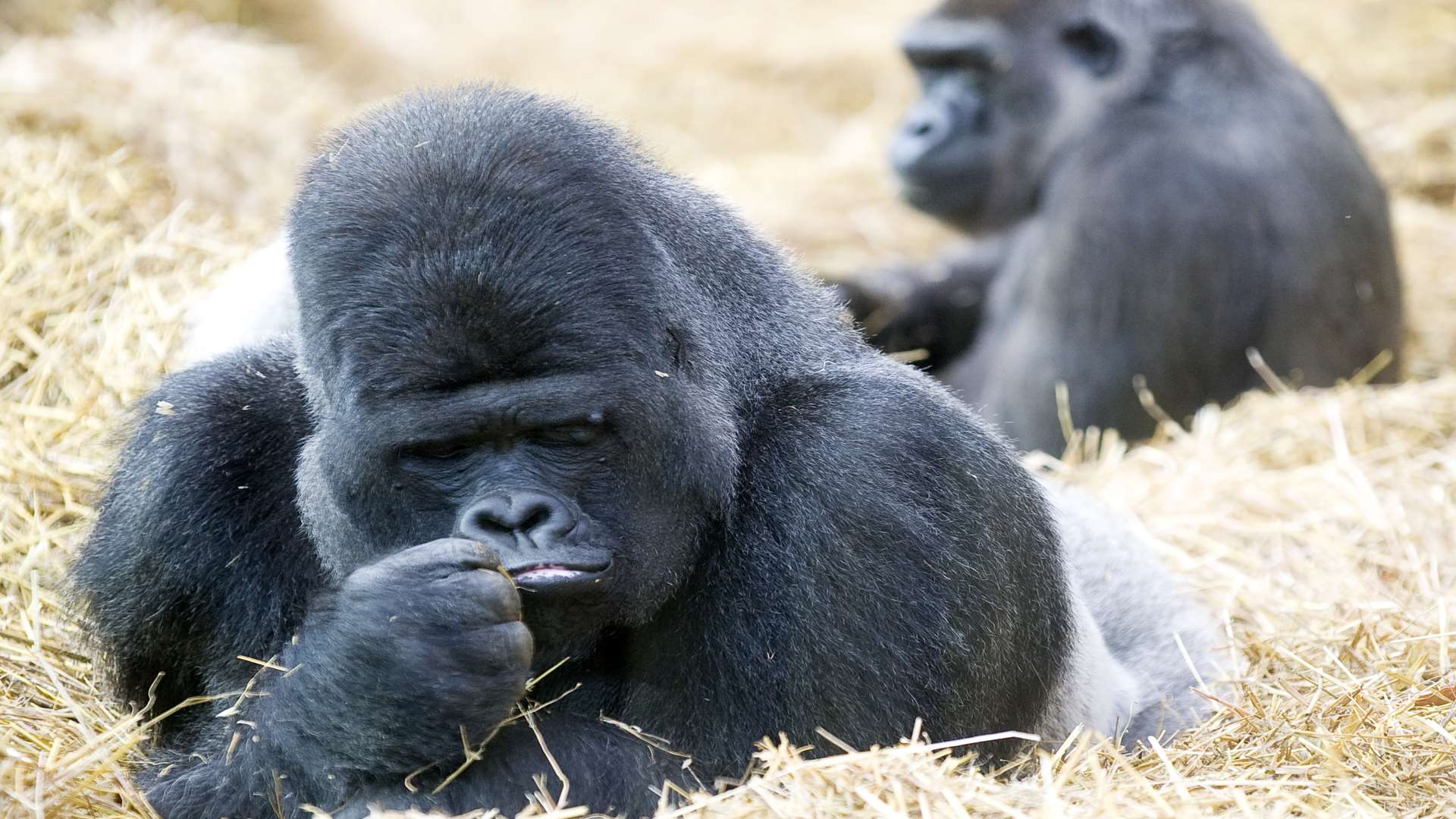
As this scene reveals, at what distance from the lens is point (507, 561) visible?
251 cm

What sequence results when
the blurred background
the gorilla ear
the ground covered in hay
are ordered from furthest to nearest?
1. the blurred background
2. the gorilla ear
3. the ground covered in hay

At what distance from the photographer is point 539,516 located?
2.54 meters

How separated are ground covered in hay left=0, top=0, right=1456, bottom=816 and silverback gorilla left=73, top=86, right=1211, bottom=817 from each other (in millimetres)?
177

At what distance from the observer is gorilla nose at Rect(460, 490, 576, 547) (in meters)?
2.50

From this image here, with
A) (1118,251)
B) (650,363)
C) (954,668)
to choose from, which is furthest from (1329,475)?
(650,363)

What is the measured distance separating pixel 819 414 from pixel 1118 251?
11.6 feet

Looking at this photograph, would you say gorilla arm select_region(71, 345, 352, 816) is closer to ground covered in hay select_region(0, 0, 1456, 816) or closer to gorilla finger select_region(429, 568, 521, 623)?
ground covered in hay select_region(0, 0, 1456, 816)

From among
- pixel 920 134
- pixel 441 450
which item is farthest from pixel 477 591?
pixel 920 134

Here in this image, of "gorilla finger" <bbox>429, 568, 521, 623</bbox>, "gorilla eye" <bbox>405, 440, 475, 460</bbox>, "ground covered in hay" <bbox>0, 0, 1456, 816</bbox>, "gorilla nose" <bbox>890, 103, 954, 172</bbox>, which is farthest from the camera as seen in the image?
A: "gorilla nose" <bbox>890, 103, 954, 172</bbox>

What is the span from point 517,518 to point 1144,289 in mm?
4140

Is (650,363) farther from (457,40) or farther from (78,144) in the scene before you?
(457,40)

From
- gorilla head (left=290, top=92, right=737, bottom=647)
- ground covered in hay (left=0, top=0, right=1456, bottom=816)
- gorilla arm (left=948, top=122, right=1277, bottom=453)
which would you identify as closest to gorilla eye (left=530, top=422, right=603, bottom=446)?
gorilla head (left=290, top=92, right=737, bottom=647)

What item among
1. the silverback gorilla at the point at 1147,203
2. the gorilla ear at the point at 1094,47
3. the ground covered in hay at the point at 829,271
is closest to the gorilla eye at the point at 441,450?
the ground covered in hay at the point at 829,271

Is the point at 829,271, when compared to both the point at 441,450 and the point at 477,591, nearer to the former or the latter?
the point at 441,450
